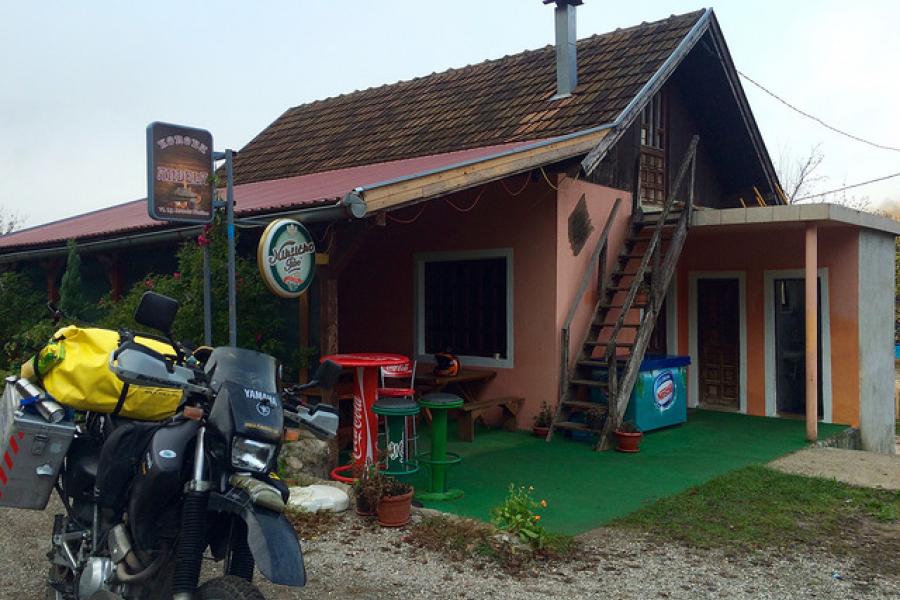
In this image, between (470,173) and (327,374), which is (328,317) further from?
(327,374)

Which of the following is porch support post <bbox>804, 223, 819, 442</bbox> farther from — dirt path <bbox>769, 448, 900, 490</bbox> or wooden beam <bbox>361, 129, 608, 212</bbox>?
wooden beam <bbox>361, 129, 608, 212</bbox>

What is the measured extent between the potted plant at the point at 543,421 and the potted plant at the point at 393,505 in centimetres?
381

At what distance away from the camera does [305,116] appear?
15.4 m

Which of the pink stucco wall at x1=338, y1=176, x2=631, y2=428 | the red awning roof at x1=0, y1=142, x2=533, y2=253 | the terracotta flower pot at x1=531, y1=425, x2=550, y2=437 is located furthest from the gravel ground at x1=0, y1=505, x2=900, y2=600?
the pink stucco wall at x1=338, y1=176, x2=631, y2=428

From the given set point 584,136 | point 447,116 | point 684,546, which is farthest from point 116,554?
point 447,116

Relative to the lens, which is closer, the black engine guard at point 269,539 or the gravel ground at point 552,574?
the black engine guard at point 269,539

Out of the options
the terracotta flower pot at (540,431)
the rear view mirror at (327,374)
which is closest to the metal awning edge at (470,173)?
A: the terracotta flower pot at (540,431)

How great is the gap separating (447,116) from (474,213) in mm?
2507

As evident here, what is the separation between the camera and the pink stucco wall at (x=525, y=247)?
30.2ft

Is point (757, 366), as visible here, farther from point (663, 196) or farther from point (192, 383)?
point (192, 383)

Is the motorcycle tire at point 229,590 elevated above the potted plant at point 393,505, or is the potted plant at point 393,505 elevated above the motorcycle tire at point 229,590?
the motorcycle tire at point 229,590

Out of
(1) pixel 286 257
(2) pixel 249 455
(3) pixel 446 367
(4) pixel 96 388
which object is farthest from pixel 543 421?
(2) pixel 249 455

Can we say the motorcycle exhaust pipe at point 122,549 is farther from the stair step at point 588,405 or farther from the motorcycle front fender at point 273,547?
the stair step at point 588,405

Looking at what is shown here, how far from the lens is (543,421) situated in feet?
29.6
